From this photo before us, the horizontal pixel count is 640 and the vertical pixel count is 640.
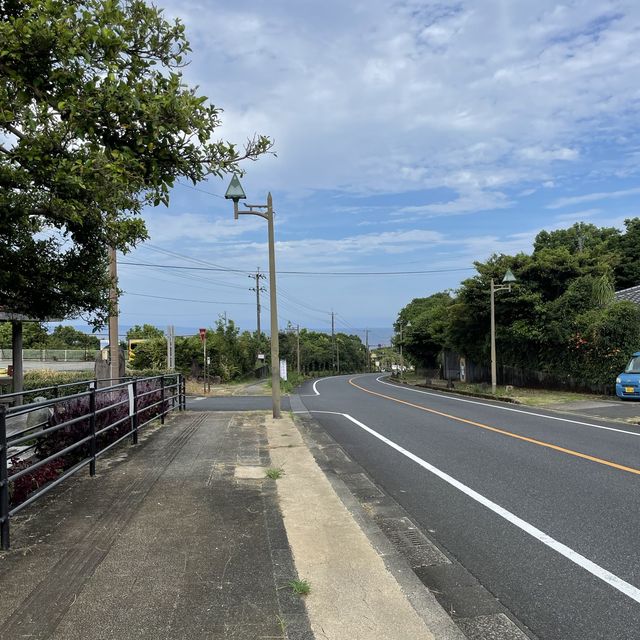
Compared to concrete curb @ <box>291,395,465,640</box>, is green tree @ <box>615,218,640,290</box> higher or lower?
higher

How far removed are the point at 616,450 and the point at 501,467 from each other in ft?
9.19

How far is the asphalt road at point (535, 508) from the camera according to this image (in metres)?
3.83

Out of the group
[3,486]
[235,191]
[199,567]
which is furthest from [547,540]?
[235,191]

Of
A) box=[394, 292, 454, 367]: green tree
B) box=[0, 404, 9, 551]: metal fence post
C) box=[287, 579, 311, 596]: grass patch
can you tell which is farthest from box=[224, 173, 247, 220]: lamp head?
box=[394, 292, 454, 367]: green tree

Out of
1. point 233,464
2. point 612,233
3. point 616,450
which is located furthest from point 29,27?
point 612,233

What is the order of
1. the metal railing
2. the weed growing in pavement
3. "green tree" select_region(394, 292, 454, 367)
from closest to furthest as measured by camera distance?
the weed growing in pavement → "green tree" select_region(394, 292, 454, 367) → the metal railing

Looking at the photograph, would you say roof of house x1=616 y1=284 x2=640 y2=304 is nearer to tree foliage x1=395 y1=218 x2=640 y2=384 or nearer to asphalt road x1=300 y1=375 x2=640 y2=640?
tree foliage x1=395 y1=218 x2=640 y2=384

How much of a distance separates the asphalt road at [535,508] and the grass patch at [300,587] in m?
1.40

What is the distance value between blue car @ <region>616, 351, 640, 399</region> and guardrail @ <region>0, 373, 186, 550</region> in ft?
55.1

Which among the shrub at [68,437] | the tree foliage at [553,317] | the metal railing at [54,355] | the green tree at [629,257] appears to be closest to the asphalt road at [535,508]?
the shrub at [68,437]

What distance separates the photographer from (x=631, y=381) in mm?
19484

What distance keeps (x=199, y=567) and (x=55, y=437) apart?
447 cm

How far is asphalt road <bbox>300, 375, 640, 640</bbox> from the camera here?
3.83 m

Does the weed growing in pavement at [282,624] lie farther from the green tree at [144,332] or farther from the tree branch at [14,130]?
the green tree at [144,332]
